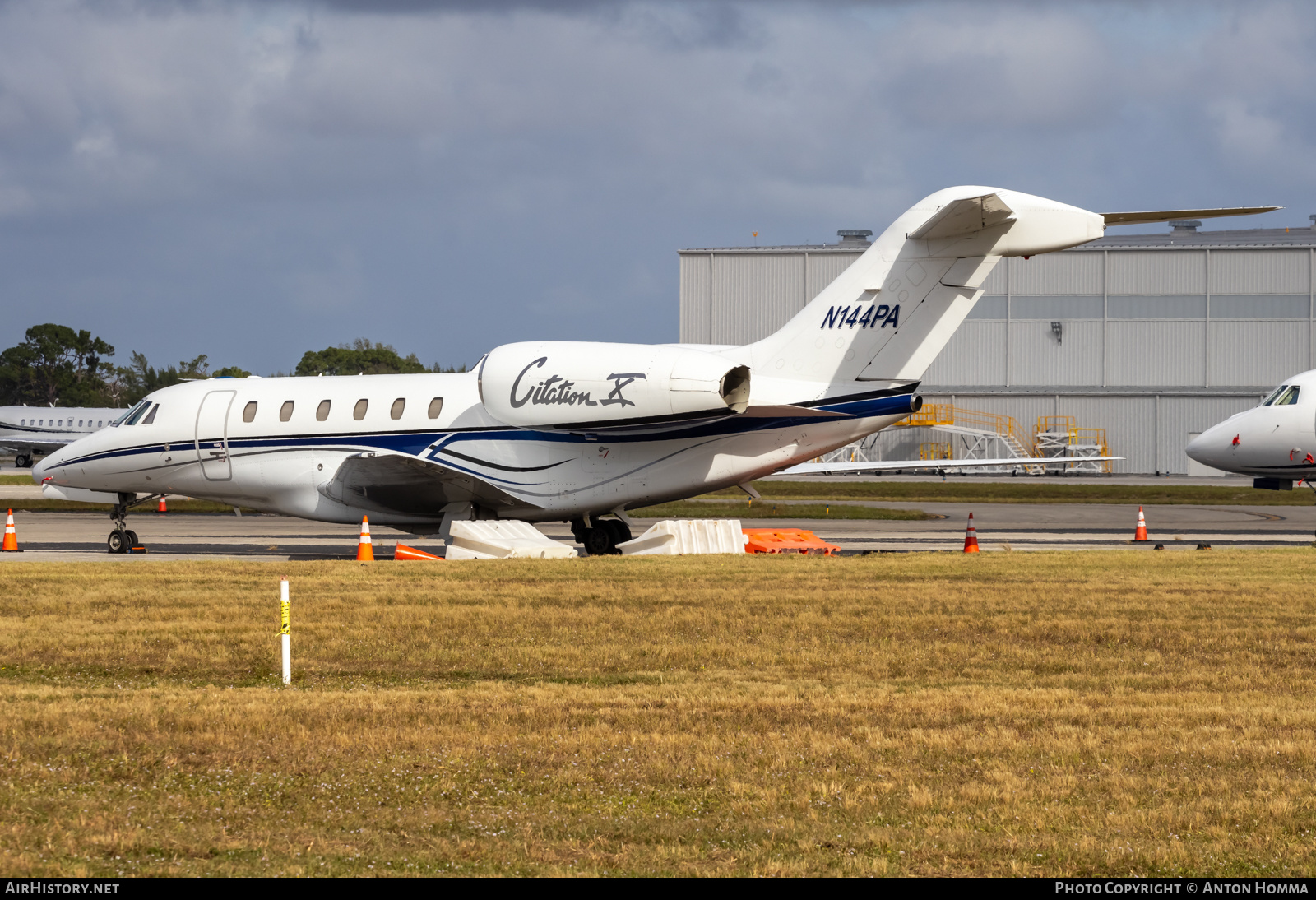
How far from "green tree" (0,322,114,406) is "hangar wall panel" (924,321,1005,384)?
78271mm

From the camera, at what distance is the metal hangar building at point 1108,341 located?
58.6 metres

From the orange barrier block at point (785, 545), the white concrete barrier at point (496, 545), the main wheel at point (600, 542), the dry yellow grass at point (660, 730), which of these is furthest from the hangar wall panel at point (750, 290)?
the dry yellow grass at point (660, 730)

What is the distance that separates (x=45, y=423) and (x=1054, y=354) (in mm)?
53214

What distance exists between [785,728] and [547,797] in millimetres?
1985

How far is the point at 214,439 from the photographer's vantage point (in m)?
22.0

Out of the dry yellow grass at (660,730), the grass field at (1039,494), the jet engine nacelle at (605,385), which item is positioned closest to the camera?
the dry yellow grass at (660,730)

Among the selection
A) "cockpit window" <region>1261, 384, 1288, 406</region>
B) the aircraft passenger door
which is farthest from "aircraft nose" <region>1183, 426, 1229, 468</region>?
the aircraft passenger door

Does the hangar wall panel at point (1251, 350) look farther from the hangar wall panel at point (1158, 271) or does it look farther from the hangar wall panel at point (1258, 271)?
the hangar wall panel at point (1158, 271)

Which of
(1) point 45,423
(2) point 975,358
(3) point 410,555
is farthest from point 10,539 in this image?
(1) point 45,423

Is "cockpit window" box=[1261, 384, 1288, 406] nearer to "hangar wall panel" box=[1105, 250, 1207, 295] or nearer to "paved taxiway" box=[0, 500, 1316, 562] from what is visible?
"paved taxiway" box=[0, 500, 1316, 562]

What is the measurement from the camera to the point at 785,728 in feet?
25.4

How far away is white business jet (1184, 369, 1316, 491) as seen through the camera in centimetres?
2489

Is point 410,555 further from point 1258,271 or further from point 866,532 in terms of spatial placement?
point 1258,271

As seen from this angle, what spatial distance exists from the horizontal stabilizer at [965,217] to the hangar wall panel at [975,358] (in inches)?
1738
